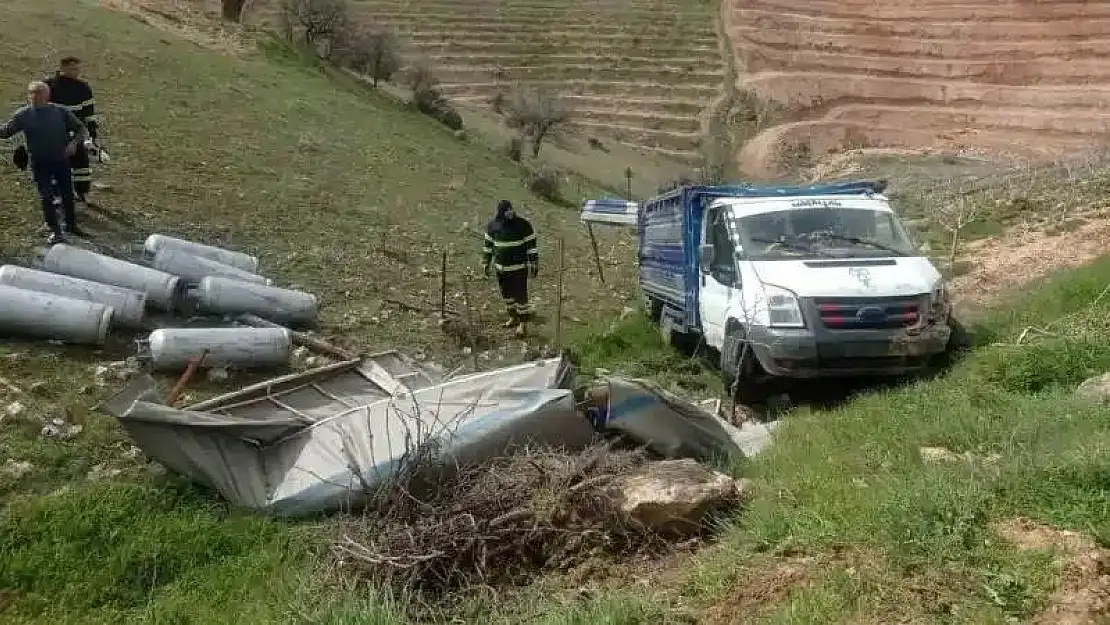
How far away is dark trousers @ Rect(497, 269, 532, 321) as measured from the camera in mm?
11039

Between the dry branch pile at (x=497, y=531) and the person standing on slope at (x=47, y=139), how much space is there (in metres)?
6.09

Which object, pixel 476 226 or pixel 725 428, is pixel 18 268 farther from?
pixel 476 226

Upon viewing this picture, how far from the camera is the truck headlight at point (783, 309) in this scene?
25.9 feet

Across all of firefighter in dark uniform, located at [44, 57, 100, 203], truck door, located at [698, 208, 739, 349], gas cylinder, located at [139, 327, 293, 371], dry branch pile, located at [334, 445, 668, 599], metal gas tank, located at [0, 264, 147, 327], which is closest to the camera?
dry branch pile, located at [334, 445, 668, 599]

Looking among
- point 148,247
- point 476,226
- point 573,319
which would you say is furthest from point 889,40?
point 148,247

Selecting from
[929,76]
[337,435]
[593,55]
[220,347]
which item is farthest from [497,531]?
[593,55]

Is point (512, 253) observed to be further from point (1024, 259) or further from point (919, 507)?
point (919, 507)

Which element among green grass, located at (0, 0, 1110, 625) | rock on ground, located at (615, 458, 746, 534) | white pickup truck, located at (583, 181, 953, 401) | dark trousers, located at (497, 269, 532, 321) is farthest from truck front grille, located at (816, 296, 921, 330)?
dark trousers, located at (497, 269, 532, 321)

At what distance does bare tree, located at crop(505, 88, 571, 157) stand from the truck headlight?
2777 cm

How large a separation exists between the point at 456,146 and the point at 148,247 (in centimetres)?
1527

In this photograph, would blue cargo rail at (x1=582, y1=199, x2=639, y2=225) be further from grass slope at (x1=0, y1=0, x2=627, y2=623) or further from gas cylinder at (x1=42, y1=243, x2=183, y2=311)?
gas cylinder at (x1=42, y1=243, x2=183, y2=311)

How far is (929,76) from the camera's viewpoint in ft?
146

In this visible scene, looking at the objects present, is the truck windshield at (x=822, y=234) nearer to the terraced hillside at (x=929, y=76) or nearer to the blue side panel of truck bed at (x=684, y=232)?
the blue side panel of truck bed at (x=684, y=232)

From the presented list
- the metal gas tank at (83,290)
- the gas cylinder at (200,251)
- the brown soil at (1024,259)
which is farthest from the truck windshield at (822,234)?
the metal gas tank at (83,290)
